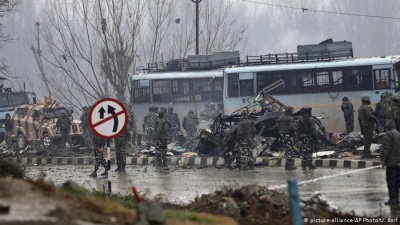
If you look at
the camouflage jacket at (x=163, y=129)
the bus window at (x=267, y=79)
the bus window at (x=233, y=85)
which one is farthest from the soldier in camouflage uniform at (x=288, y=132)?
the bus window at (x=233, y=85)

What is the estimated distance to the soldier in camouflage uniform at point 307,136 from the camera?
24.4 metres

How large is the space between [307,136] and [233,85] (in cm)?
1513

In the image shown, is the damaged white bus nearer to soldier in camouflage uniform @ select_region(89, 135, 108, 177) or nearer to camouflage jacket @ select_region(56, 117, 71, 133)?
camouflage jacket @ select_region(56, 117, 71, 133)

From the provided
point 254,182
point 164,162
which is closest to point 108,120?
point 254,182

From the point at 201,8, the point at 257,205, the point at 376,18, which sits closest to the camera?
the point at 257,205

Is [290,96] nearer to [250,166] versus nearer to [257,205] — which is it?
[250,166]

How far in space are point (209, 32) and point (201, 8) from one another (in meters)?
6.13

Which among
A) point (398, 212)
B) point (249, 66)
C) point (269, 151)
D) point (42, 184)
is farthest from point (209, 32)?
point (42, 184)

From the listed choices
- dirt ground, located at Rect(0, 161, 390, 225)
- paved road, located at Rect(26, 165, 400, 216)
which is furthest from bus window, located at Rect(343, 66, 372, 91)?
dirt ground, located at Rect(0, 161, 390, 225)

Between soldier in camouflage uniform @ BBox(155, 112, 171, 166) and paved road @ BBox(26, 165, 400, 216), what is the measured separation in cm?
38

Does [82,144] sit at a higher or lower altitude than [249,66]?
lower

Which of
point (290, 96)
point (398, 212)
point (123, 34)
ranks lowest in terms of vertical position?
point (398, 212)

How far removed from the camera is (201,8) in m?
64.3

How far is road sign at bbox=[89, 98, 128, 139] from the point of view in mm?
17297
